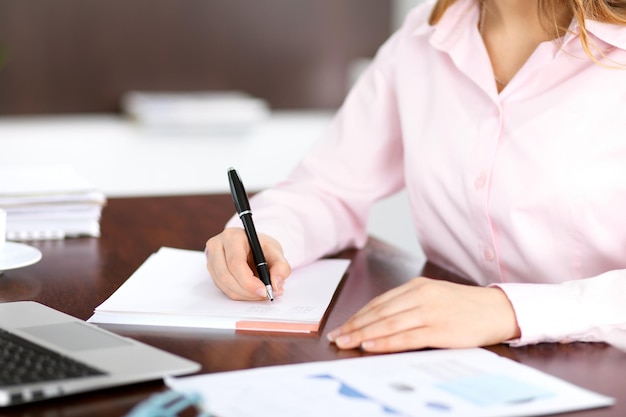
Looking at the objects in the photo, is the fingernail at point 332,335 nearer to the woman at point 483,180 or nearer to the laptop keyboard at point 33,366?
the woman at point 483,180

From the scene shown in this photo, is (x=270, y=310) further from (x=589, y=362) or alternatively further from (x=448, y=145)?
(x=448, y=145)

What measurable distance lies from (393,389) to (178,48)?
2458 mm

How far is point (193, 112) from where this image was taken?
9.65 feet

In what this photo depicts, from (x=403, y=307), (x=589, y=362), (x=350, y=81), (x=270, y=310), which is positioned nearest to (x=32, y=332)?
(x=270, y=310)

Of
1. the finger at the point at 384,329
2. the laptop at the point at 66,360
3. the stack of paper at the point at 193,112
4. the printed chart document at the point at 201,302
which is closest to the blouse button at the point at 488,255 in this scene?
the printed chart document at the point at 201,302

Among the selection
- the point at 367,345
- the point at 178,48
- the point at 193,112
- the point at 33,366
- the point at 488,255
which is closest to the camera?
the point at 33,366

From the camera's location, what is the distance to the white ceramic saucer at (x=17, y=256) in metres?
1.23

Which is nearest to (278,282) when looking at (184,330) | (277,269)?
(277,269)

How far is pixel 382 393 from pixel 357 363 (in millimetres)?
91

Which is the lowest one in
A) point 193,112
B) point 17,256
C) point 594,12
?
point 193,112

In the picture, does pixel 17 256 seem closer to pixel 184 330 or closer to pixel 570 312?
pixel 184 330

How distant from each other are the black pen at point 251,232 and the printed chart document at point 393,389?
24cm

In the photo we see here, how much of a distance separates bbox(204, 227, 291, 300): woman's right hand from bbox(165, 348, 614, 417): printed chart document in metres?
0.23

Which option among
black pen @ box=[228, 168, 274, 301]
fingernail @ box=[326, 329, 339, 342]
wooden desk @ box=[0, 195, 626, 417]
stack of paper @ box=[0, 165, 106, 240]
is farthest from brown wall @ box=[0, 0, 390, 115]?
fingernail @ box=[326, 329, 339, 342]
